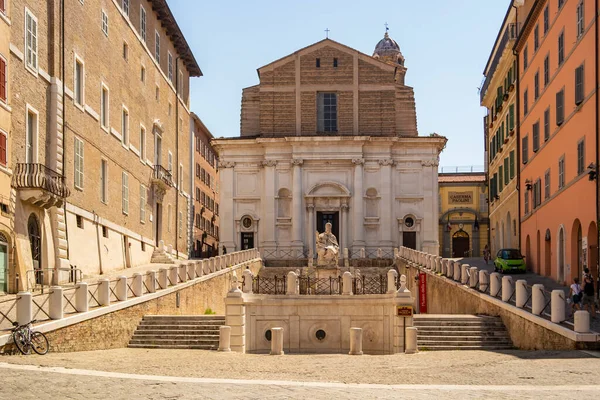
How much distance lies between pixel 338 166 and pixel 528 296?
41.6m

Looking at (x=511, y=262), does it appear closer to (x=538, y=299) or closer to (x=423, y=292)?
(x=423, y=292)

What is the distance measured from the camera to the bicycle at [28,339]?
785 inches

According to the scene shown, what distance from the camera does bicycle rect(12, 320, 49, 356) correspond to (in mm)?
19938

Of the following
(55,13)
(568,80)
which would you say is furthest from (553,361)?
(55,13)

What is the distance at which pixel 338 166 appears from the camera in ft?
224

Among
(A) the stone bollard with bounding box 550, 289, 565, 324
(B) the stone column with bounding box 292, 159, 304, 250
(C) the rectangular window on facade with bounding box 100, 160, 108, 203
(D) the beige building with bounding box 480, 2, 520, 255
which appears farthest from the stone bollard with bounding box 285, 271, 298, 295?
(B) the stone column with bounding box 292, 159, 304, 250

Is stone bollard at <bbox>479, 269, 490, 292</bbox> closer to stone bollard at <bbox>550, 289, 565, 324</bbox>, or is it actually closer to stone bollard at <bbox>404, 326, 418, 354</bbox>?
stone bollard at <bbox>404, 326, 418, 354</bbox>

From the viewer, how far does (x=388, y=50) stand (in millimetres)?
101812

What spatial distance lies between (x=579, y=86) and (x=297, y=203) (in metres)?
35.2

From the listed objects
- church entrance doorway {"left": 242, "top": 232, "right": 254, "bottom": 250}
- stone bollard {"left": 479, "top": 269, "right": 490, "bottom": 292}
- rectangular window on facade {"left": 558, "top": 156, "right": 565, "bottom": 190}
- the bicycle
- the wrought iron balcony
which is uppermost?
rectangular window on facade {"left": 558, "top": 156, "right": 565, "bottom": 190}

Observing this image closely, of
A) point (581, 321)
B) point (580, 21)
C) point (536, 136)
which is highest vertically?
point (580, 21)

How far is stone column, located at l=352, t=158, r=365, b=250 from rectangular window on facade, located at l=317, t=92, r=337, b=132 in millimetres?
3660

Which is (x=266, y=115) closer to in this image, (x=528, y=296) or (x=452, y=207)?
(x=452, y=207)

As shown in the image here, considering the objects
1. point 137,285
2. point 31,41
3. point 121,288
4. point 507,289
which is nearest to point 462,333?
point 507,289
